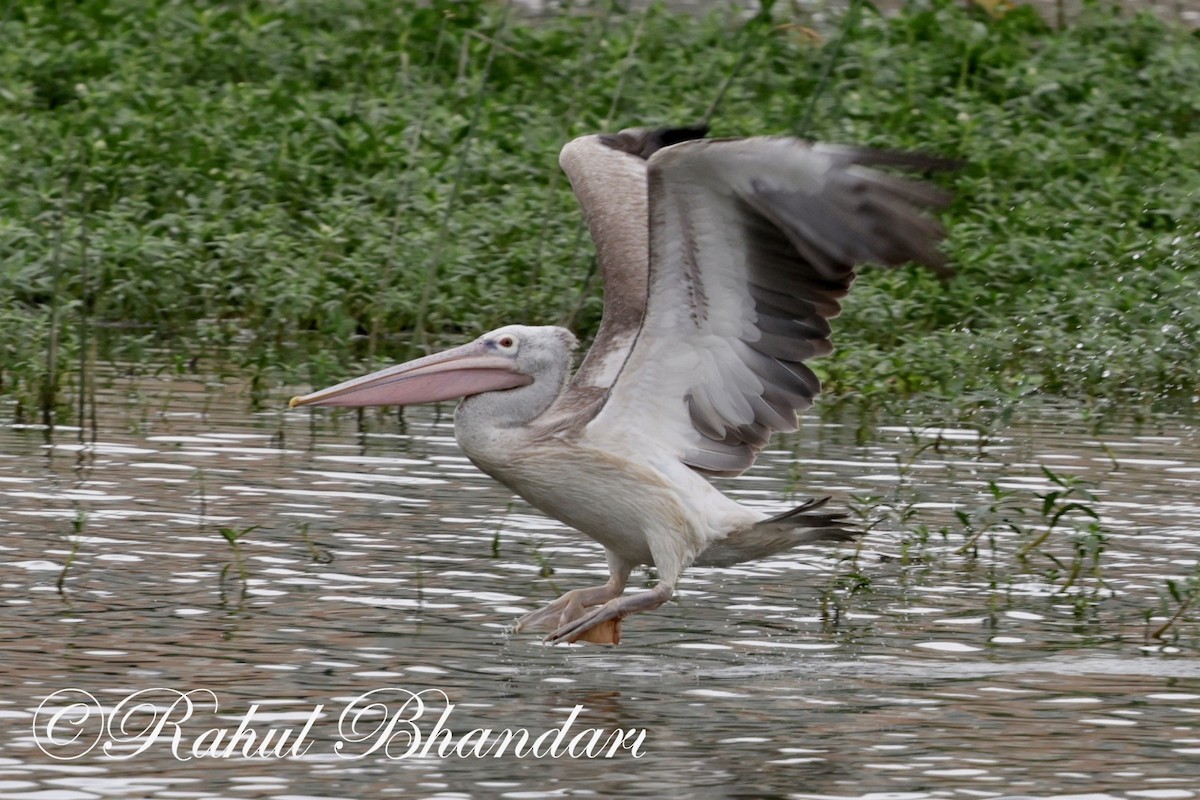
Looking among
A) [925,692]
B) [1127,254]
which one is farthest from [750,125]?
[925,692]

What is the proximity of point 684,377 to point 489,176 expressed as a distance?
581 cm

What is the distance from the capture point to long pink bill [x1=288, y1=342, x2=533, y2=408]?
22.7 ft

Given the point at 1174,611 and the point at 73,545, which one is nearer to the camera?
the point at 1174,611

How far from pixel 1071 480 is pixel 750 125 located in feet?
20.0

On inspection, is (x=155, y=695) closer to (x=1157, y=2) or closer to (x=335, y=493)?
(x=335, y=493)

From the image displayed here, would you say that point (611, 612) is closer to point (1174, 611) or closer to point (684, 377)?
point (684, 377)

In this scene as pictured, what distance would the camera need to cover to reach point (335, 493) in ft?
26.6

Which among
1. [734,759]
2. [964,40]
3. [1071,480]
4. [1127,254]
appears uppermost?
[964,40]

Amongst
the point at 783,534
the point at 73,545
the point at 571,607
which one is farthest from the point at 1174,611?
the point at 73,545

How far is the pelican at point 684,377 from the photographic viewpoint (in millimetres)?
6223

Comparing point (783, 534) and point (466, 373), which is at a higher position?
point (466, 373)

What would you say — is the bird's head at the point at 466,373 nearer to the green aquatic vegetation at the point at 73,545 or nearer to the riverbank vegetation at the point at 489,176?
the green aquatic vegetation at the point at 73,545

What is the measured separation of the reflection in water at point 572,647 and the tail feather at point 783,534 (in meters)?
0.15

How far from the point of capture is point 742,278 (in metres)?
6.68
